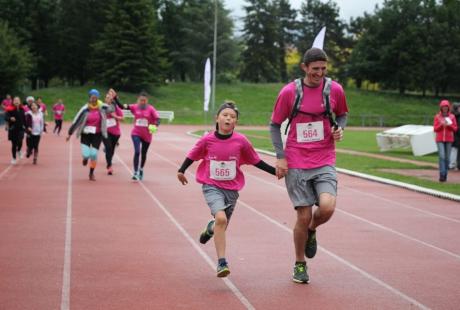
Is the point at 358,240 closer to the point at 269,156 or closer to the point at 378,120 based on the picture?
the point at 269,156

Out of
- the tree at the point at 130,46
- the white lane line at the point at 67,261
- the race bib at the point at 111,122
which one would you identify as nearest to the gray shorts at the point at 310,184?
the white lane line at the point at 67,261

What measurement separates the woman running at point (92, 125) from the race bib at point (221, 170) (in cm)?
1009

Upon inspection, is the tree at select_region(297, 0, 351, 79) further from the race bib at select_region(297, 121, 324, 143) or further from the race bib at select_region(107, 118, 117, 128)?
the race bib at select_region(297, 121, 324, 143)

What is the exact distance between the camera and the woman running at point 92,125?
1700 cm

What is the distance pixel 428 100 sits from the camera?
279 feet

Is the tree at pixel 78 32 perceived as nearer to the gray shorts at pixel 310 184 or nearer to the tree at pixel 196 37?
the tree at pixel 196 37

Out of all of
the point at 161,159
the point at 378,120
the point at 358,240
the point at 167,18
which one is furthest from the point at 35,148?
the point at 167,18

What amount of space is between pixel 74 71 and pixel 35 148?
66.5 metres

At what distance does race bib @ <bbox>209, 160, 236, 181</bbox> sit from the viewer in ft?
23.7

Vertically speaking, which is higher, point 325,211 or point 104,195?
point 325,211

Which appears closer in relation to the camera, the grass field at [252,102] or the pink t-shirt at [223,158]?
the pink t-shirt at [223,158]

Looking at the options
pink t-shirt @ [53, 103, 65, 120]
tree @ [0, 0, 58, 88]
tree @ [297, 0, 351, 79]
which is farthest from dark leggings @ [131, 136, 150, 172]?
tree @ [297, 0, 351, 79]

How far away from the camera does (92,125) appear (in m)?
17.0

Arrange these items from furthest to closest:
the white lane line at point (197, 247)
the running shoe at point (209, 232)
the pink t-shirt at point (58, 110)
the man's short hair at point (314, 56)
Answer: the pink t-shirt at point (58, 110), the running shoe at point (209, 232), the man's short hair at point (314, 56), the white lane line at point (197, 247)
